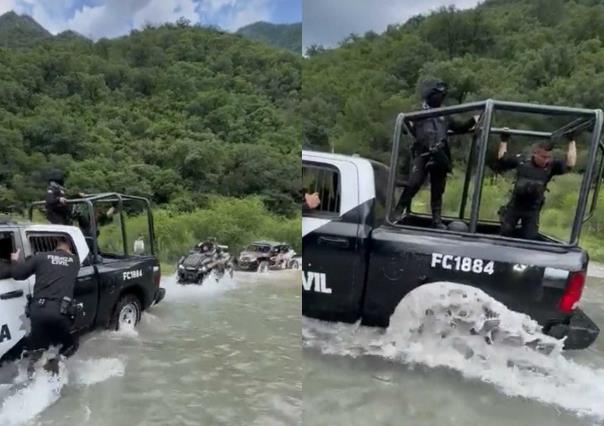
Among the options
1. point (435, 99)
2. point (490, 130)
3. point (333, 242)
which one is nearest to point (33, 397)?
point (333, 242)

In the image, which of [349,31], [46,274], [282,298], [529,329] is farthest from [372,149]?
[46,274]

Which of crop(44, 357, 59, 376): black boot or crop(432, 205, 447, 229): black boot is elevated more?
crop(432, 205, 447, 229): black boot

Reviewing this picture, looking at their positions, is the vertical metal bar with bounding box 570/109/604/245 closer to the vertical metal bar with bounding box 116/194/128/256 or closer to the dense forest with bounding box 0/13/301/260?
the dense forest with bounding box 0/13/301/260

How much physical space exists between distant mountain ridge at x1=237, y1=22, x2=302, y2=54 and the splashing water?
0.78 metres

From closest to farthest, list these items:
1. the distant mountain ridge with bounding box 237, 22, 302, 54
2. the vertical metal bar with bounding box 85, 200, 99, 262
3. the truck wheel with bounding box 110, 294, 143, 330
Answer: the distant mountain ridge with bounding box 237, 22, 302, 54 → the vertical metal bar with bounding box 85, 200, 99, 262 → the truck wheel with bounding box 110, 294, 143, 330

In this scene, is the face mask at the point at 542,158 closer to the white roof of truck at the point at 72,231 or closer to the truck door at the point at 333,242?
the truck door at the point at 333,242

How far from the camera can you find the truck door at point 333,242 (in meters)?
1.69

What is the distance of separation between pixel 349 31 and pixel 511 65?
2.20ft

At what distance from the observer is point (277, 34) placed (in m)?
1.77

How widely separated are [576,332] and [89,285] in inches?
73.6

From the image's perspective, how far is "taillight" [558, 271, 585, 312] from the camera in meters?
A: 1.83

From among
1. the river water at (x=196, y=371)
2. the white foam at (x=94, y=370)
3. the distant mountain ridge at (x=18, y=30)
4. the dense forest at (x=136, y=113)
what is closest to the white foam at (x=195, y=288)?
the river water at (x=196, y=371)

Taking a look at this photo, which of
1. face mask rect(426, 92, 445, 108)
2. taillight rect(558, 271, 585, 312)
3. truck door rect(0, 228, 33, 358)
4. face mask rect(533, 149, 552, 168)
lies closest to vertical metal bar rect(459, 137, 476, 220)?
face mask rect(533, 149, 552, 168)

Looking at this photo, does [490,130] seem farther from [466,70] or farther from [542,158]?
[542,158]
